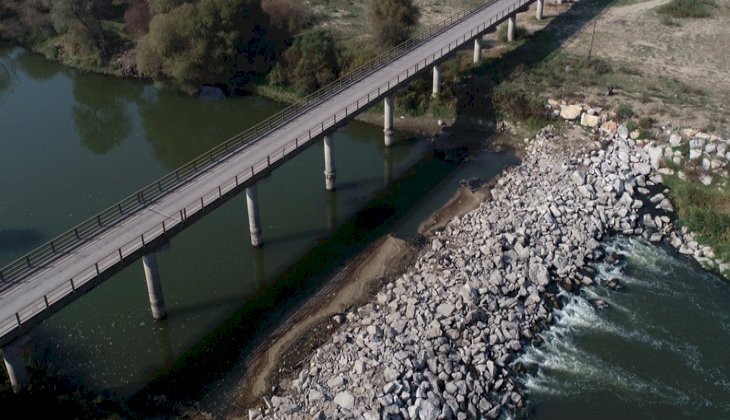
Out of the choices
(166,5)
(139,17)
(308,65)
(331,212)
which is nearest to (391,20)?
(308,65)

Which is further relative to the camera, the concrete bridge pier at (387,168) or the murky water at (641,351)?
the concrete bridge pier at (387,168)

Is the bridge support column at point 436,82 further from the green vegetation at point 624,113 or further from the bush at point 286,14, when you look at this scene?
the bush at point 286,14

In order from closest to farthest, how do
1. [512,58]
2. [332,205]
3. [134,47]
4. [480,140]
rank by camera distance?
[332,205] → [480,140] → [512,58] → [134,47]

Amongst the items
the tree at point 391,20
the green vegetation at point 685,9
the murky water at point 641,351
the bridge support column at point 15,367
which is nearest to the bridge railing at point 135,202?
the bridge support column at point 15,367

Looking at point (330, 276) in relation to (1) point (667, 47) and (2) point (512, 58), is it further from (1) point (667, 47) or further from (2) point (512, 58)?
(1) point (667, 47)

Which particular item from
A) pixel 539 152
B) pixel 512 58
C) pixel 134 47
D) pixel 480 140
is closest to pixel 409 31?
pixel 512 58

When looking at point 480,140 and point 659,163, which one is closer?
point 659,163

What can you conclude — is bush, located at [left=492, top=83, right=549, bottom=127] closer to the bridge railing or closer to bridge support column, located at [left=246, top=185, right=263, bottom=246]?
the bridge railing
